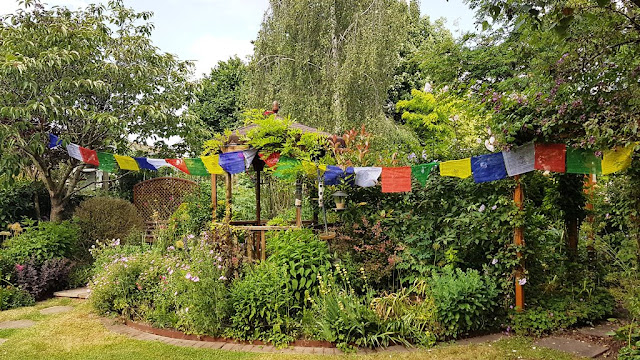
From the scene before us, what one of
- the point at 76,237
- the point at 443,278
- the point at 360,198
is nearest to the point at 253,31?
the point at 76,237

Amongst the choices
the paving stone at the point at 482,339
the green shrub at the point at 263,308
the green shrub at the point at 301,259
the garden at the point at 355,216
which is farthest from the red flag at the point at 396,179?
the paving stone at the point at 482,339

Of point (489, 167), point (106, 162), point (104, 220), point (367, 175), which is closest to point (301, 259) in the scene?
point (367, 175)

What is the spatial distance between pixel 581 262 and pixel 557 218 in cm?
54

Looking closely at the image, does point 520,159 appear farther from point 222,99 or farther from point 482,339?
point 222,99

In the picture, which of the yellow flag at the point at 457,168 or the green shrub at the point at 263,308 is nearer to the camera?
the green shrub at the point at 263,308

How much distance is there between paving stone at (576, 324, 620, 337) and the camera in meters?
4.32

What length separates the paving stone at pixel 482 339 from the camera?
4.16m

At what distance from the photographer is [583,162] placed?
4312 mm

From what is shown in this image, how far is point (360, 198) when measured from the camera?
568cm

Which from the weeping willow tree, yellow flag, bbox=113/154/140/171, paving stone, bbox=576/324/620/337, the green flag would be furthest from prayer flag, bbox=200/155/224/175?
the weeping willow tree

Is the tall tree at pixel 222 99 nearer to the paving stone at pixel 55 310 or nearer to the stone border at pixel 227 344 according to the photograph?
the paving stone at pixel 55 310

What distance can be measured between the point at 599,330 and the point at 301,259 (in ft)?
9.64

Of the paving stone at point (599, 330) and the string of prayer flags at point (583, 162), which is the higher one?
the string of prayer flags at point (583, 162)

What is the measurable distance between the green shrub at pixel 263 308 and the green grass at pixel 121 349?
35cm
